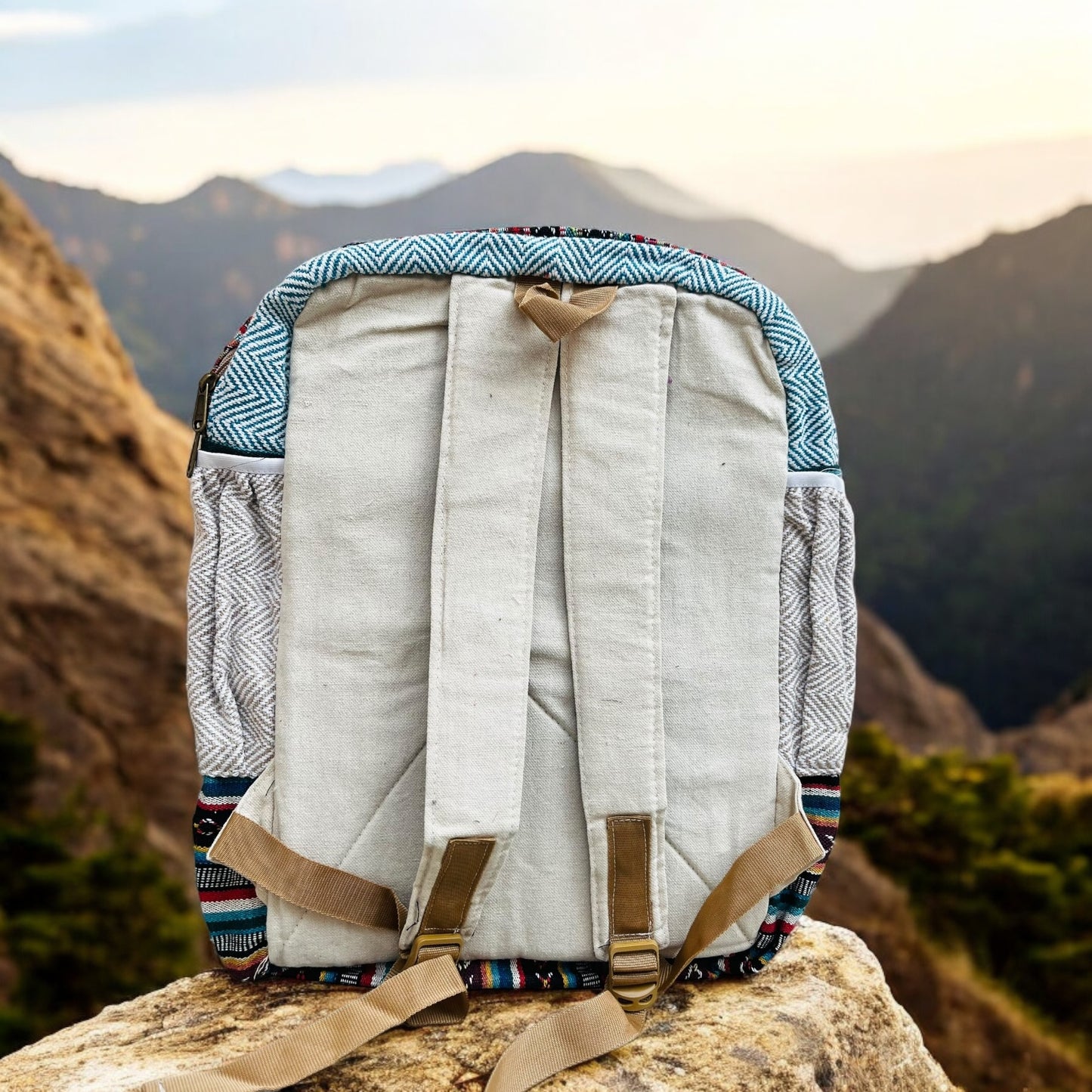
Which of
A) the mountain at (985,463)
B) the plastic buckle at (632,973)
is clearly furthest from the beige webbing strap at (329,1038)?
the mountain at (985,463)

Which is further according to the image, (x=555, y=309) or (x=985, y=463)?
(x=985, y=463)

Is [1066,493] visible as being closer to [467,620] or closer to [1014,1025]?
[1014,1025]

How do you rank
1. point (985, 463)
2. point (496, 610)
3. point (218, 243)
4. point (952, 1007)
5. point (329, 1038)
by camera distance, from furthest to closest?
point (985, 463), point (218, 243), point (952, 1007), point (496, 610), point (329, 1038)

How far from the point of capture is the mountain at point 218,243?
20.7 ft

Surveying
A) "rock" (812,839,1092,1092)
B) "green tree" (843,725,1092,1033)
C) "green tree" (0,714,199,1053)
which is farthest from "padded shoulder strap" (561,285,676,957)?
"green tree" (843,725,1092,1033)

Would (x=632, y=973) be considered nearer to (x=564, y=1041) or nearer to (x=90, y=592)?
(x=564, y=1041)

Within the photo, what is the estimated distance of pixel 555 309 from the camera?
1.22m

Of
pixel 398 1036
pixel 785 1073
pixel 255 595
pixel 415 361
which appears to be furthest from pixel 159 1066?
pixel 415 361

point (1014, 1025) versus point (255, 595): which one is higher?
point (255, 595)

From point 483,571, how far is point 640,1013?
1.80 feet

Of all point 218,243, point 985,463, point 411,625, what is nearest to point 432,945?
point 411,625

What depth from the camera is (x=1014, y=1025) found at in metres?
3.46

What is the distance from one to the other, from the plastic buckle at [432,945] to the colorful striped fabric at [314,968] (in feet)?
0.30

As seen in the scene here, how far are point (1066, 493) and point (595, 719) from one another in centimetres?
784
